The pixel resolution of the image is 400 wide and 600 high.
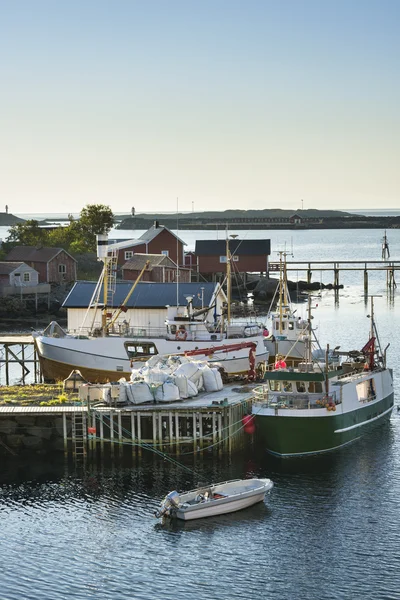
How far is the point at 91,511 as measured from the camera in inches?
1447

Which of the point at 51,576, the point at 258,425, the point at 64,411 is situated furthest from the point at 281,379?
the point at 51,576

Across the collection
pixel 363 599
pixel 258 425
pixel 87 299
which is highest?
pixel 87 299

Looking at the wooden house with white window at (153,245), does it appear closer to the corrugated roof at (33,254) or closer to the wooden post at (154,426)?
the corrugated roof at (33,254)

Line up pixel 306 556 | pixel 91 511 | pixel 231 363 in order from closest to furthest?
1. pixel 306 556
2. pixel 91 511
3. pixel 231 363

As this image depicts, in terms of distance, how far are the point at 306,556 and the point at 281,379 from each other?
11.4 meters

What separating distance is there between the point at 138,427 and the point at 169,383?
9.46 feet

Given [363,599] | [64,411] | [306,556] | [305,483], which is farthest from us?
[64,411]

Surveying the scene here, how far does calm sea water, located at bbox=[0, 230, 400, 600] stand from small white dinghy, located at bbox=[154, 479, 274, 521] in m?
0.38

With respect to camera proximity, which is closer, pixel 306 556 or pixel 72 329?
pixel 306 556

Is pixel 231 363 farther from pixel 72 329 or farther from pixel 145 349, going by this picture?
pixel 72 329

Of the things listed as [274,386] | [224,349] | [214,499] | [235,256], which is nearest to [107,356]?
[224,349]

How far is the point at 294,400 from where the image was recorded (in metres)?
43.1

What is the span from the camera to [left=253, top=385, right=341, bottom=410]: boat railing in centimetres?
4294

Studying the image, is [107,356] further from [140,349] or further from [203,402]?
[203,402]
